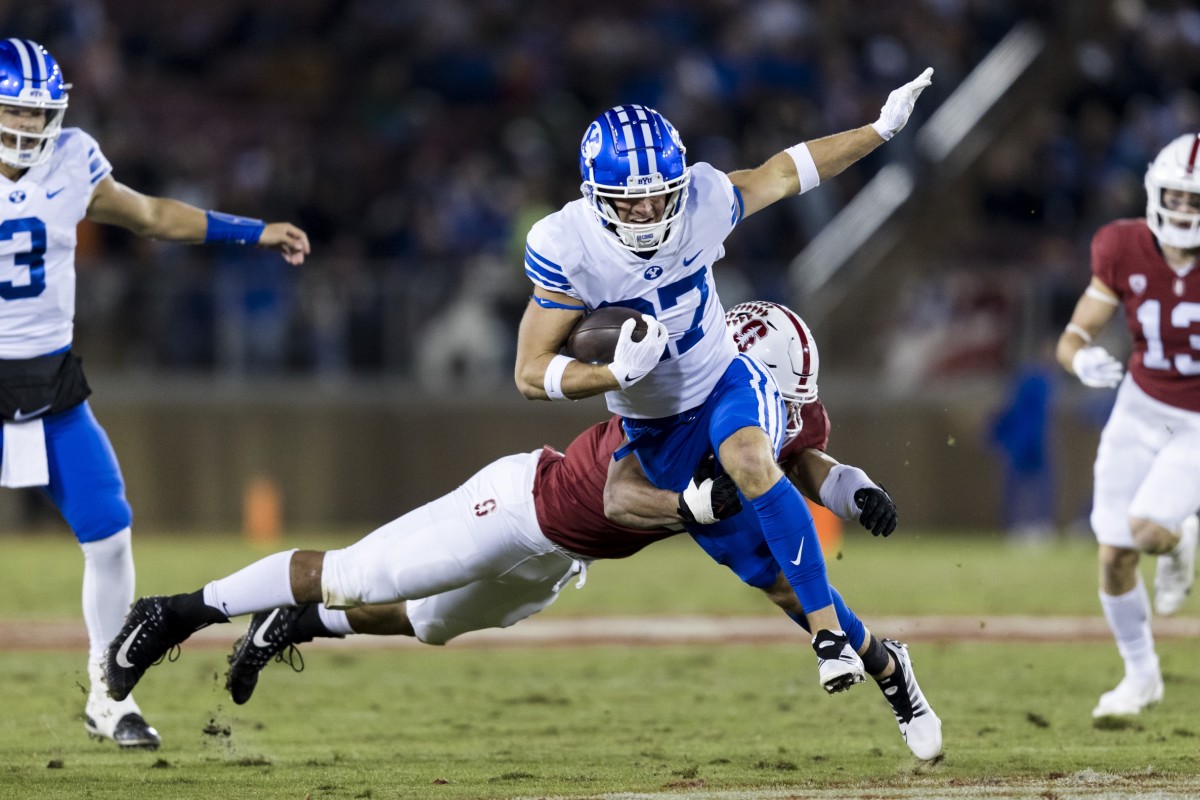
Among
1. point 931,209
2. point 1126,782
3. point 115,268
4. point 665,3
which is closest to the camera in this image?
point 1126,782

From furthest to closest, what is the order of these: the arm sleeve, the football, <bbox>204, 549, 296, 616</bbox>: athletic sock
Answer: <bbox>204, 549, 296, 616</bbox>: athletic sock → the arm sleeve → the football

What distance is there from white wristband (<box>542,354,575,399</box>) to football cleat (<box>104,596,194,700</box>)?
5.08 ft

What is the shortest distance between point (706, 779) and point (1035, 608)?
17.5 feet

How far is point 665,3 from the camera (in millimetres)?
16719

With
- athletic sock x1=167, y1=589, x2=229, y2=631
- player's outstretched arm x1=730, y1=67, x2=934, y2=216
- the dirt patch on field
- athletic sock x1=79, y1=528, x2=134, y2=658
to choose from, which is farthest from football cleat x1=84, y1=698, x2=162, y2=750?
the dirt patch on field

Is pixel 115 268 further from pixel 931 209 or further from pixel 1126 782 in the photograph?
pixel 1126 782

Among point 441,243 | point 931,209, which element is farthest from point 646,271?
point 931,209

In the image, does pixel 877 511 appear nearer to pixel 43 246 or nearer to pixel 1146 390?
pixel 1146 390

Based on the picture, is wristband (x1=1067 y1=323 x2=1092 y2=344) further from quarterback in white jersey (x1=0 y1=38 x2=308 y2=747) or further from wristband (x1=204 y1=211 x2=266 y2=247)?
quarterback in white jersey (x1=0 y1=38 x2=308 y2=747)

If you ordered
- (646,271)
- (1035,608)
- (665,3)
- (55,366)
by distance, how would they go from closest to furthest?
(646,271) → (55,366) → (1035,608) → (665,3)

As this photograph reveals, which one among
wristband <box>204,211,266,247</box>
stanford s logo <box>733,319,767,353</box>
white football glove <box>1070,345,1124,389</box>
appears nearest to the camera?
stanford s logo <box>733,319,767,353</box>

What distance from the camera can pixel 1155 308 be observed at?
677cm

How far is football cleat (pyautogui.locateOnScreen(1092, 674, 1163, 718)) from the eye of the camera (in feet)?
21.6

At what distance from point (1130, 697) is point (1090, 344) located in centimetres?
133
